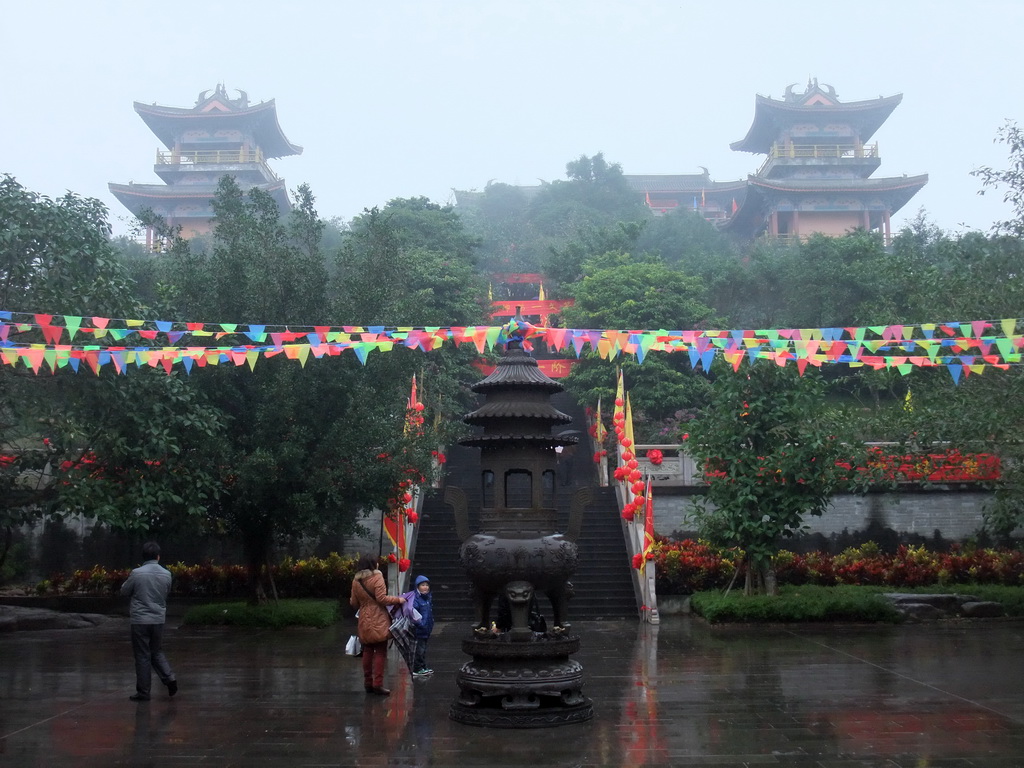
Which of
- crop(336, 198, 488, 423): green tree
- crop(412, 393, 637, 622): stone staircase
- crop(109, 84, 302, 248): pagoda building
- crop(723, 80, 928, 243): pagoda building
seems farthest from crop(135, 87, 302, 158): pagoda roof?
crop(412, 393, 637, 622): stone staircase

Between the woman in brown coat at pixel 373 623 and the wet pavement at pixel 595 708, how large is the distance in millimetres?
257

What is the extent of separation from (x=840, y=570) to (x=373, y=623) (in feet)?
35.7

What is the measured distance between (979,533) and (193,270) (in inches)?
604

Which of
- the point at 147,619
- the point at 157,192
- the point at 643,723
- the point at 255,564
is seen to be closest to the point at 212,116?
the point at 157,192

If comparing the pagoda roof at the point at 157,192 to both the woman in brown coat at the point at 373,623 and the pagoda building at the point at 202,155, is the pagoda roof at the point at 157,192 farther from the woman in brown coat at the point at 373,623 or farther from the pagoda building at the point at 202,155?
the woman in brown coat at the point at 373,623

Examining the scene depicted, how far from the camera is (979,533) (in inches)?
724

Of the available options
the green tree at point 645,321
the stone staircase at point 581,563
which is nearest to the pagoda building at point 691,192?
the green tree at point 645,321

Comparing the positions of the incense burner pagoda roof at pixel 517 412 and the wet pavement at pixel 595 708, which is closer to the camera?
the wet pavement at pixel 595 708

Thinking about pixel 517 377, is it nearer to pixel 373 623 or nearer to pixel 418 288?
pixel 373 623

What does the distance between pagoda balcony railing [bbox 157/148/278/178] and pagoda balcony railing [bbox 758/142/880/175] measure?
1032 inches

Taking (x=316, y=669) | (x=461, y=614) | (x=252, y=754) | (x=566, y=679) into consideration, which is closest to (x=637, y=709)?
(x=566, y=679)

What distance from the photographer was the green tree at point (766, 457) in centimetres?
1512

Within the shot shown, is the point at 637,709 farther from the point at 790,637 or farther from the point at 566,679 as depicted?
the point at 790,637

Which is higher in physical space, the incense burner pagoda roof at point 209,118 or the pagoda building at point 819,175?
the incense burner pagoda roof at point 209,118
